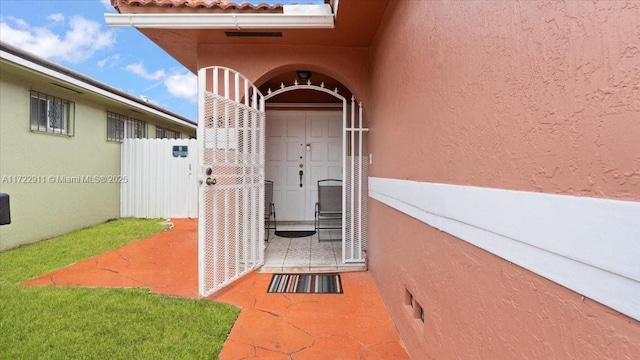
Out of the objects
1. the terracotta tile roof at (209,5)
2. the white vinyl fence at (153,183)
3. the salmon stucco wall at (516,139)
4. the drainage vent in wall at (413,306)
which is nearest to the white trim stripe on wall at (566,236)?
the salmon stucco wall at (516,139)

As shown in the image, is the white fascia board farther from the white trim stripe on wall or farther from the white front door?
the white trim stripe on wall

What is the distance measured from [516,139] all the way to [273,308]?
2927 mm

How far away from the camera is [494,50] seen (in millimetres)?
1280

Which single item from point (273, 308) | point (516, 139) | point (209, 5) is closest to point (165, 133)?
point (209, 5)

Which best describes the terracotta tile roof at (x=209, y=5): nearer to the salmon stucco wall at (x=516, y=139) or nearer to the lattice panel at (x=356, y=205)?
the salmon stucco wall at (x=516, y=139)

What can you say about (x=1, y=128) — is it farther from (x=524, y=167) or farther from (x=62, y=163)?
(x=524, y=167)

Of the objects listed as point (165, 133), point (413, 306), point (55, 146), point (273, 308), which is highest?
point (165, 133)

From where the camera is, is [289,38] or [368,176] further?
[368,176]

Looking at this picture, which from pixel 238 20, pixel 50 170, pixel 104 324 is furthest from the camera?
pixel 50 170

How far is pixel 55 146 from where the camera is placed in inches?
262

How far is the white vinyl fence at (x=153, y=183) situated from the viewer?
8.85 metres

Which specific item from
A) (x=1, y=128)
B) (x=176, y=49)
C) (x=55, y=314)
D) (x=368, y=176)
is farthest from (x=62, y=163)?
(x=368, y=176)

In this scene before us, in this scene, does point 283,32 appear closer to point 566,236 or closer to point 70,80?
point 566,236

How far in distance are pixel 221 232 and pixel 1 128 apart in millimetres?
4984
